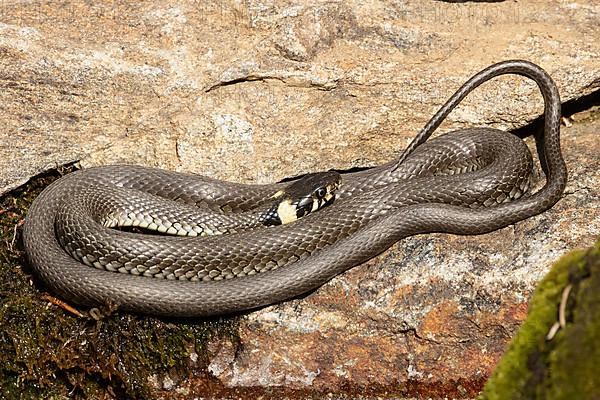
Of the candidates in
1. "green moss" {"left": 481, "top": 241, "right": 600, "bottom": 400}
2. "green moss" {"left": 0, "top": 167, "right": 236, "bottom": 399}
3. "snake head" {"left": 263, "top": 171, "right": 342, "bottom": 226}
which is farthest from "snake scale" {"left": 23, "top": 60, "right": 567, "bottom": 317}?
"green moss" {"left": 481, "top": 241, "right": 600, "bottom": 400}

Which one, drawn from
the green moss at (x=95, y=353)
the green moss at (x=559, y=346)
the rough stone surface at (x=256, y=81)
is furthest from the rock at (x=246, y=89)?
the green moss at (x=559, y=346)

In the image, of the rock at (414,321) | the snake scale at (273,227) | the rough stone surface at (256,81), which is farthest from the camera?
the rough stone surface at (256,81)

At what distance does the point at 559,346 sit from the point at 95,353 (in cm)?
467

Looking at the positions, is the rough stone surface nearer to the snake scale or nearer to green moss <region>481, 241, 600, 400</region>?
the snake scale

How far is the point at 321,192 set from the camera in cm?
723

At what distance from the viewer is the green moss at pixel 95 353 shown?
6.43 m

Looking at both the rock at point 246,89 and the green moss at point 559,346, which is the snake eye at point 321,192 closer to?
the rock at point 246,89

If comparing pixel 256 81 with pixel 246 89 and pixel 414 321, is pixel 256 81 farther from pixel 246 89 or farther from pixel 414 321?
pixel 414 321

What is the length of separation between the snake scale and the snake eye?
152 mm

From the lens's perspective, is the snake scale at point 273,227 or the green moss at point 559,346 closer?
the green moss at point 559,346

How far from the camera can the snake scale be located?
635cm

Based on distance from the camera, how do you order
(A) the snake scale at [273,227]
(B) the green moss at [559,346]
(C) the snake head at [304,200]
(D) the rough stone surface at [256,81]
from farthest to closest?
(D) the rough stone surface at [256,81], (C) the snake head at [304,200], (A) the snake scale at [273,227], (B) the green moss at [559,346]

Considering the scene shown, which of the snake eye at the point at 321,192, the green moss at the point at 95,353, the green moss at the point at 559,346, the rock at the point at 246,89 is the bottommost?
the green moss at the point at 95,353

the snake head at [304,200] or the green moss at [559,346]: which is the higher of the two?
the green moss at [559,346]
